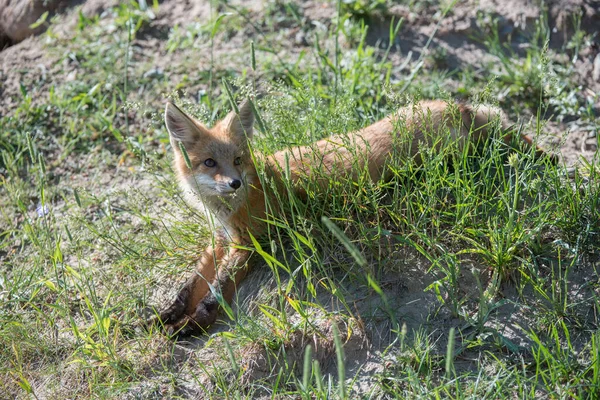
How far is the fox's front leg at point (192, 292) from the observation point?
379 centimetres

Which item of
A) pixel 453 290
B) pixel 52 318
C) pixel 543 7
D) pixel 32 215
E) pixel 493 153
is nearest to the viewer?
pixel 453 290

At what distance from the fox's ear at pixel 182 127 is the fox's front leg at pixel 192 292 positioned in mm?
715

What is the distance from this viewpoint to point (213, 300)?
3.78 meters

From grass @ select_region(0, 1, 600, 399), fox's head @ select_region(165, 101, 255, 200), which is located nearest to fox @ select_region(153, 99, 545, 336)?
fox's head @ select_region(165, 101, 255, 200)

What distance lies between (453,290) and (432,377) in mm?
480

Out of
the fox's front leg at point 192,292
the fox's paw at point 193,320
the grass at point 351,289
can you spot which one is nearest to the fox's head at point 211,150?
the grass at point 351,289

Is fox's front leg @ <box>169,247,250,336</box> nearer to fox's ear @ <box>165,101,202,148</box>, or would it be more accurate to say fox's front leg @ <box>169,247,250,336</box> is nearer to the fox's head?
the fox's head

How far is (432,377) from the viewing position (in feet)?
10.2

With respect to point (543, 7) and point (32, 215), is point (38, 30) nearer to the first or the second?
point (32, 215)

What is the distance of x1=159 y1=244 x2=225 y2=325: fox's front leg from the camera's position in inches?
149

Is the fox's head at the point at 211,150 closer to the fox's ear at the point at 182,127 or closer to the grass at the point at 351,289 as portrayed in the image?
the fox's ear at the point at 182,127

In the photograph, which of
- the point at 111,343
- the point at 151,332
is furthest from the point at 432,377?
the point at 111,343

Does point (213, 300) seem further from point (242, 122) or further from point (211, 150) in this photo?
point (242, 122)

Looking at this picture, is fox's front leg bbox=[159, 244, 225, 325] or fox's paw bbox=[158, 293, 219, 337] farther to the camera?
fox's front leg bbox=[159, 244, 225, 325]
